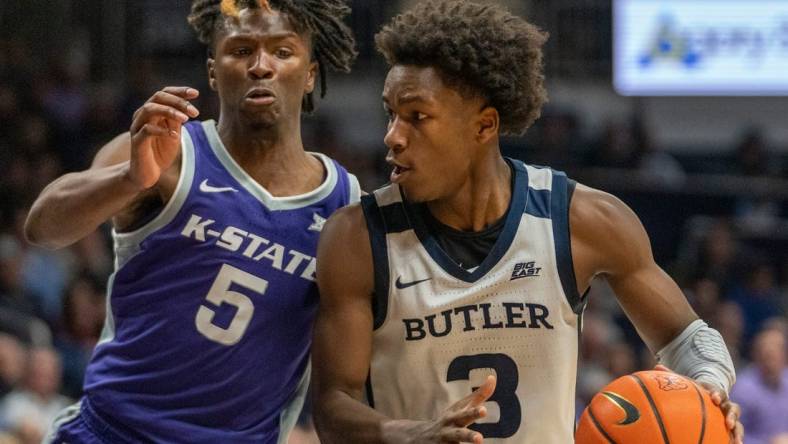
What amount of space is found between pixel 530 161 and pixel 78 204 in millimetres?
8070

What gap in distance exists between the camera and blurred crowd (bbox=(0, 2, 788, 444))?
26.7 feet

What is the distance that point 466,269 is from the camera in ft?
12.1

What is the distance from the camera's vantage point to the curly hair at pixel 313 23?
407 centimetres

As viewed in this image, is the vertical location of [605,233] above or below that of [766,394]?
above

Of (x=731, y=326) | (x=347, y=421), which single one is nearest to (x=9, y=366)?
(x=347, y=421)

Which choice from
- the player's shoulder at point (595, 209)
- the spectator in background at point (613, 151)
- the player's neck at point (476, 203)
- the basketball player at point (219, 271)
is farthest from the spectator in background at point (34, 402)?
A: the spectator in background at point (613, 151)

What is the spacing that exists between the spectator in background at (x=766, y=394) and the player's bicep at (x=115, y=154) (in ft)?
20.3

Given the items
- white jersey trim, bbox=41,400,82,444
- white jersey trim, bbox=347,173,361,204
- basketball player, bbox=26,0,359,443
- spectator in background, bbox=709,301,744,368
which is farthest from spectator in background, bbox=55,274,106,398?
spectator in background, bbox=709,301,744,368

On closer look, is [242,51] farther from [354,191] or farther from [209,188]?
[354,191]

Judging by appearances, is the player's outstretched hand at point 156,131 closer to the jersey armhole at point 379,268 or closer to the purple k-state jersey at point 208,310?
the purple k-state jersey at point 208,310

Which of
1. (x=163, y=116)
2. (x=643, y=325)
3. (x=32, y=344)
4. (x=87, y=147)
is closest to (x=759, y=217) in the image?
(x=87, y=147)

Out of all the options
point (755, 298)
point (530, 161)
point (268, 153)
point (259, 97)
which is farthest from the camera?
point (530, 161)

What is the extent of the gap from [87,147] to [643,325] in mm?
7385

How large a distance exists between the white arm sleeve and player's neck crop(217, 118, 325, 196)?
1.24 meters
